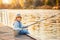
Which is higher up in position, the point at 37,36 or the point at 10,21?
the point at 10,21

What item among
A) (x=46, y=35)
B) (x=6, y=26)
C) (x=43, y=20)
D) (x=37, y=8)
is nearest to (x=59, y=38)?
(x=46, y=35)

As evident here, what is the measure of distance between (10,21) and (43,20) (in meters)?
0.71

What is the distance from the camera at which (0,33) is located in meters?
3.41

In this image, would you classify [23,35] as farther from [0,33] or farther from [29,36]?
[0,33]

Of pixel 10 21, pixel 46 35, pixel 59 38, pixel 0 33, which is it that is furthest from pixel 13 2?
pixel 59 38

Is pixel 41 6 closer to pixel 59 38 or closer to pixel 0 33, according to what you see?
pixel 59 38

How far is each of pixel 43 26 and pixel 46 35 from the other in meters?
0.23

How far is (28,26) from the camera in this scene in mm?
3607

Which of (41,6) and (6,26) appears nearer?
(6,26)

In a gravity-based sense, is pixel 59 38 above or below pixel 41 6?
below

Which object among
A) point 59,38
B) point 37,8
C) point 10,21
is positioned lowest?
point 59,38

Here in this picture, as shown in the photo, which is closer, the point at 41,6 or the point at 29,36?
the point at 29,36

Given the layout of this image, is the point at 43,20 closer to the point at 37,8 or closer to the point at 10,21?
the point at 37,8

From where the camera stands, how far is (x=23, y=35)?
3439mm
